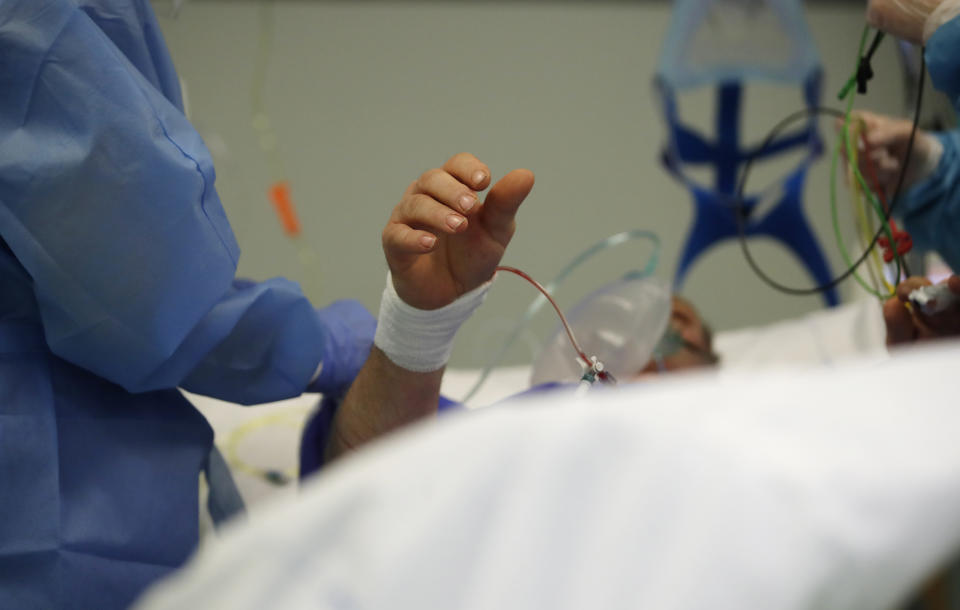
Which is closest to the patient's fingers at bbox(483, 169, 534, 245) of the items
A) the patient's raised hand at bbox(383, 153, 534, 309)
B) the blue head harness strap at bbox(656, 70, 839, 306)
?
the patient's raised hand at bbox(383, 153, 534, 309)

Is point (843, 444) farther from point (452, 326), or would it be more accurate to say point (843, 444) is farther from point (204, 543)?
point (204, 543)

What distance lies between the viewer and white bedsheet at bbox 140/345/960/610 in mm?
320

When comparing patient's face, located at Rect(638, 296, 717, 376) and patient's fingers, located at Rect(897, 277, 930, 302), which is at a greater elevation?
patient's fingers, located at Rect(897, 277, 930, 302)

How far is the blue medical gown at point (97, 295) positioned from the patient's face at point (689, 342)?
3.19 ft

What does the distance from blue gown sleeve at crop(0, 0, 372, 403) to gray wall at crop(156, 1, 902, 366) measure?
159cm

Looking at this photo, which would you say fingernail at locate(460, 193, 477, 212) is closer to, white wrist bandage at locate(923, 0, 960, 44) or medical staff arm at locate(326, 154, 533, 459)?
medical staff arm at locate(326, 154, 533, 459)

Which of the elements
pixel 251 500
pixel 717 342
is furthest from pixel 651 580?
pixel 717 342

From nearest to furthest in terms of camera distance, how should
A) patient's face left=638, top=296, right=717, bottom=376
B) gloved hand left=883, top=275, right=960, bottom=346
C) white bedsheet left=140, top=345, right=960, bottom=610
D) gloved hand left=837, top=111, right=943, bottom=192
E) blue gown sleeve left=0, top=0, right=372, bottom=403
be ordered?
1. white bedsheet left=140, top=345, right=960, bottom=610
2. blue gown sleeve left=0, top=0, right=372, bottom=403
3. gloved hand left=883, top=275, right=960, bottom=346
4. gloved hand left=837, top=111, right=943, bottom=192
5. patient's face left=638, top=296, right=717, bottom=376

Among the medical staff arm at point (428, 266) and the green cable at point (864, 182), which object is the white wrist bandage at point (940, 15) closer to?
the green cable at point (864, 182)

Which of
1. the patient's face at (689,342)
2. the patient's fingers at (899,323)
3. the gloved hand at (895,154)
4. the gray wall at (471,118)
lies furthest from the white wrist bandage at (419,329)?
the gray wall at (471,118)

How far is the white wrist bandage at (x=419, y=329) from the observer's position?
2.84ft

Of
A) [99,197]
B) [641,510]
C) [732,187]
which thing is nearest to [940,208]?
[641,510]

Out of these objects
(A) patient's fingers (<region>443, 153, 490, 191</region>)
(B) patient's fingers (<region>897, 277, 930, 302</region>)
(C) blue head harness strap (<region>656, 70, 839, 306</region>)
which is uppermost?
(A) patient's fingers (<region>443, 153, 490, 191</region>)

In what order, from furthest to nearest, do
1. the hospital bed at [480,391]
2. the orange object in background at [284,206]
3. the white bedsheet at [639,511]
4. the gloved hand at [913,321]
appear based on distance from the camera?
the orange object in background at [284,206] < the hospital bed at [480,391] < the gloved hand at [913,321] < the white bedsheet at [639,511]
